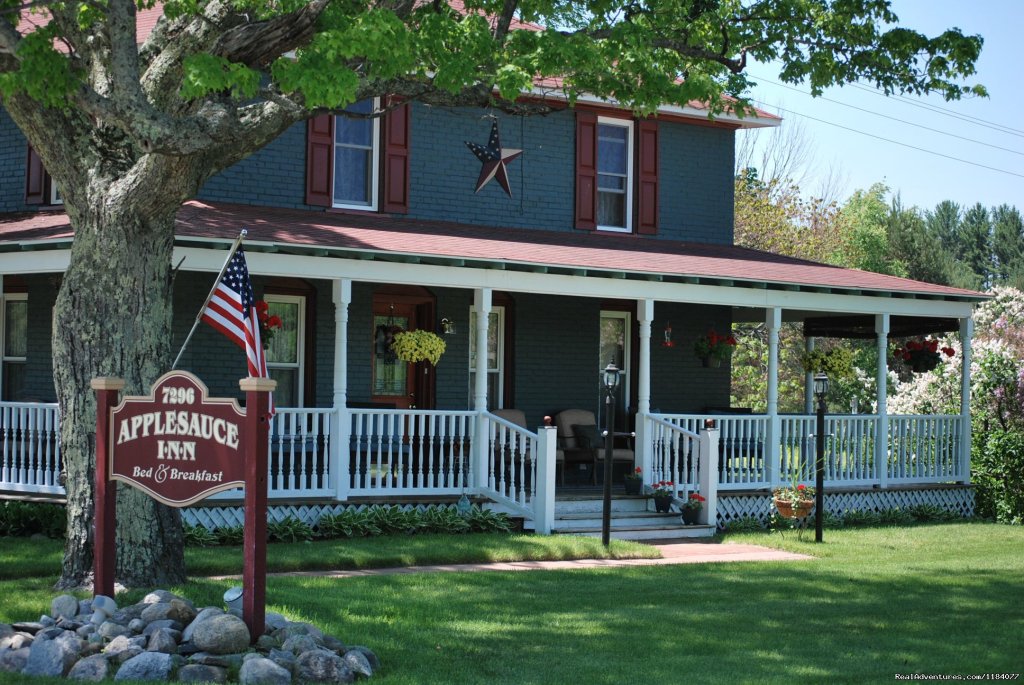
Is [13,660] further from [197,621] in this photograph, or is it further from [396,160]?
[396,160]

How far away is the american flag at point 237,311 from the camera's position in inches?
482

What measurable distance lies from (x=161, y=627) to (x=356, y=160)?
10.8 meters

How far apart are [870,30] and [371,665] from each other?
817 cm

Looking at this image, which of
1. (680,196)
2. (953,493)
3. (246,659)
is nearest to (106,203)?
(246,659)

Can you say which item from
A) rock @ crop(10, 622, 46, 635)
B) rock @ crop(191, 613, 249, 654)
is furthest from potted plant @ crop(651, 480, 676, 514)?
rock @ crop(10, 622, 46, 635)

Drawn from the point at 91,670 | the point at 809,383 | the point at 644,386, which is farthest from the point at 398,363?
the point at 91,670

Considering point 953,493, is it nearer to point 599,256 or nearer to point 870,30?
point 599,256

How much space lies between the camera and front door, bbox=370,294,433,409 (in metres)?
18.0

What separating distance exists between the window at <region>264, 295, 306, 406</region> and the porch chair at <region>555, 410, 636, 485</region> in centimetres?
359

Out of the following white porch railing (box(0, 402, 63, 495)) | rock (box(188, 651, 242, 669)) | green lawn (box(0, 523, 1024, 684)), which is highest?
white porch railing (box(0, 402, 63, 495))

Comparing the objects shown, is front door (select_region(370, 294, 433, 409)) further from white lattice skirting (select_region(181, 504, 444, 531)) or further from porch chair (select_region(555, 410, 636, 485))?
white lattice skirting (select_region(181, 504, 444, 531))

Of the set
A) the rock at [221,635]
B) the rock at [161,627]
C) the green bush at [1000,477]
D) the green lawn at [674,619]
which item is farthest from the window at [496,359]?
the rock at [221,635]

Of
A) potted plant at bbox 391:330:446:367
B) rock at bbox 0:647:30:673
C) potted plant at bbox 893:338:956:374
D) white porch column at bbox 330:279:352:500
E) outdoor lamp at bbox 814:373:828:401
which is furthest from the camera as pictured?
potted plant at bbox 893:338:956:374

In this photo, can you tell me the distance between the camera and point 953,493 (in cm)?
1959
